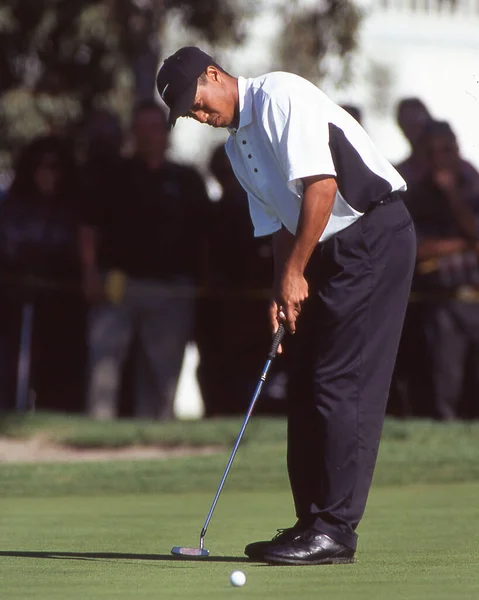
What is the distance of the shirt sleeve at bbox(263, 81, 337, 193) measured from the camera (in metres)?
5.53

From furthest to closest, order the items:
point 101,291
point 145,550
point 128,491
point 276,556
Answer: point 101,291 < point 128,491 < point 145,550 < point 276,556

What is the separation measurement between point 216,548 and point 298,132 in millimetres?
1616

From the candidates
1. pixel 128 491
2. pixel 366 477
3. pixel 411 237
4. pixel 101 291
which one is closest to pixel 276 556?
pixel 366 477

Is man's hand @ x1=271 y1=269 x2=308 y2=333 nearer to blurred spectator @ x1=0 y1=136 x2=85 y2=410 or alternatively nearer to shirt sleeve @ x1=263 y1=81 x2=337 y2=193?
shirt sleeve @ x1=263 y1=81 x2=337 y2=193

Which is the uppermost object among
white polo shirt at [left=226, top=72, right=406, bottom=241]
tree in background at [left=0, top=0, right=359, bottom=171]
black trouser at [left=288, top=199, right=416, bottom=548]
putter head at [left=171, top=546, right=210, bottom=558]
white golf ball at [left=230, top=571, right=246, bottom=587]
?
tree in background at [left=0, top=0, right=359, bottom=171]

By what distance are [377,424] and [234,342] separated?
6.15m

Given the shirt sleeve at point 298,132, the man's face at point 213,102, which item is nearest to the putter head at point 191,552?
the shirt sleeve at point 298,132

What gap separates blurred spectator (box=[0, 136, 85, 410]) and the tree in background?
2.70 meters

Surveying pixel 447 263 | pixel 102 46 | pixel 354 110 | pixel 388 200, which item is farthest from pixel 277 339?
pixel 102 46

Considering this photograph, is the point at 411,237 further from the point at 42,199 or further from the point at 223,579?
the point at 42,199

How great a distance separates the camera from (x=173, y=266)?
11.5 m

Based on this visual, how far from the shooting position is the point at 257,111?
18.7 feet

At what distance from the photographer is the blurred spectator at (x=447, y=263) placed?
11109mm

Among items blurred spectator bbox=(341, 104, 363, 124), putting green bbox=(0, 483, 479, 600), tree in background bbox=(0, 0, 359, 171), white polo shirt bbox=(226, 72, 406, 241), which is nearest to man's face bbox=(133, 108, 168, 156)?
blurred spectator bbox=(341, 104, 363, 124)
